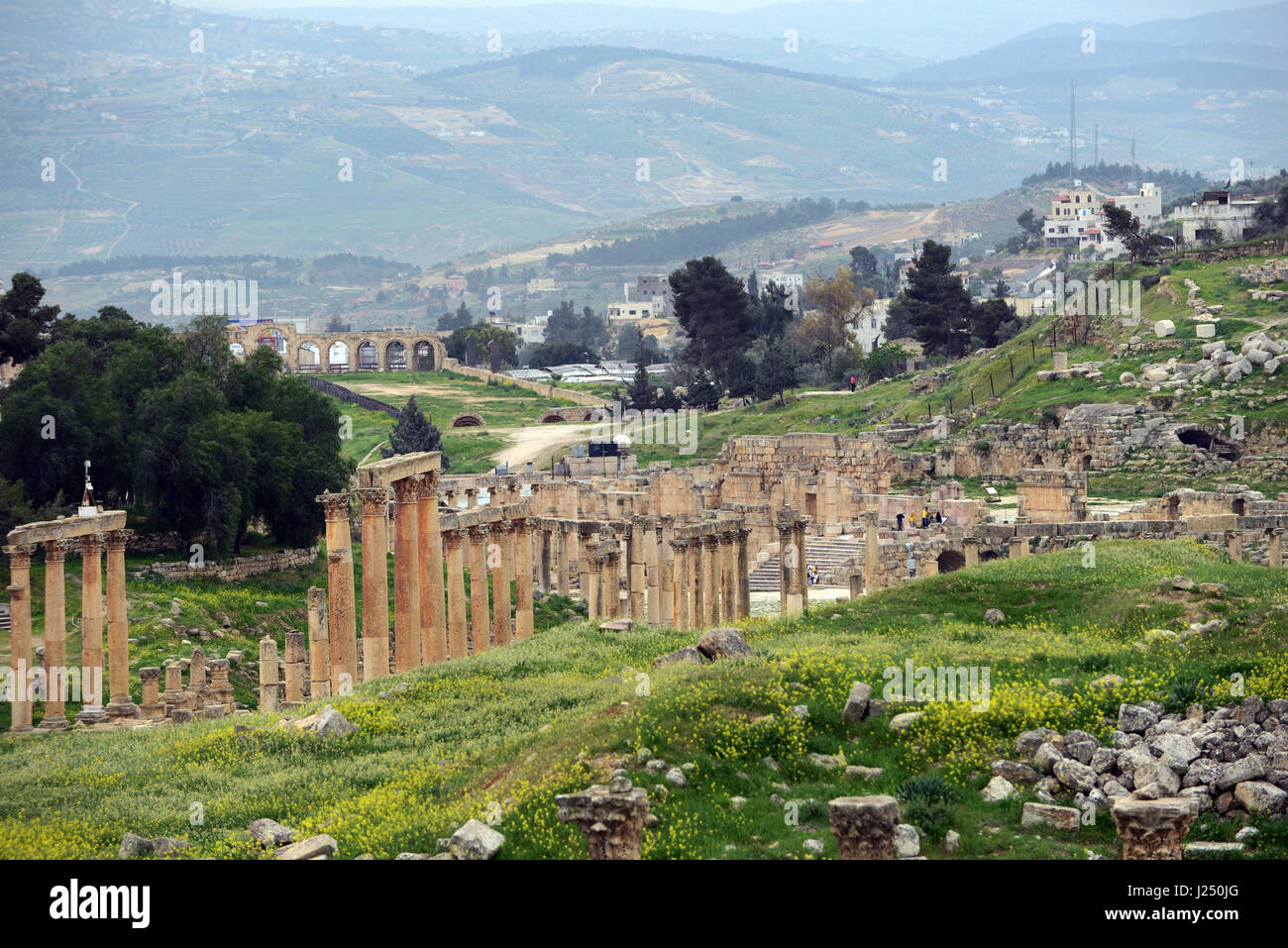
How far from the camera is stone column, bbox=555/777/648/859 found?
21422 mm

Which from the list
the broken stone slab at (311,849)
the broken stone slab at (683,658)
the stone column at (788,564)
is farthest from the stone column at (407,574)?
the broken stone slab at (311,849)

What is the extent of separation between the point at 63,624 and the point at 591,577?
785 inches

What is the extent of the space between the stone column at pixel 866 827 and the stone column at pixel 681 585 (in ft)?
99.0

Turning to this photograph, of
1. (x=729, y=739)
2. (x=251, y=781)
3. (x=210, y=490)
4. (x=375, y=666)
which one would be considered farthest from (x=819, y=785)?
(x=210, y=490)

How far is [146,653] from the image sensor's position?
49.4m

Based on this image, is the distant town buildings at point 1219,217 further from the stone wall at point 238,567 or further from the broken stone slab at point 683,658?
the broken stone slab at point 683,658

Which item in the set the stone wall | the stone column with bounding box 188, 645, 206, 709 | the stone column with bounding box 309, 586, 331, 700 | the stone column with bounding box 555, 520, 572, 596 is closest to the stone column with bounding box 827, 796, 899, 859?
the stone column with bounding box 309, 586, 331, 700

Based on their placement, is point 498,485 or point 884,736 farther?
point 498,485

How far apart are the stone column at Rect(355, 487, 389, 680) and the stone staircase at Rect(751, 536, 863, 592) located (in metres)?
24.1

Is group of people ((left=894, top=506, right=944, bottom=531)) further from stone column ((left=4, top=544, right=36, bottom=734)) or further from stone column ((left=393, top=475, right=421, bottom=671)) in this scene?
stone column ((left=4, top=544, right=36, bottom=734))

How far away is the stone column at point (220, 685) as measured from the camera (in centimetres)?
4650
